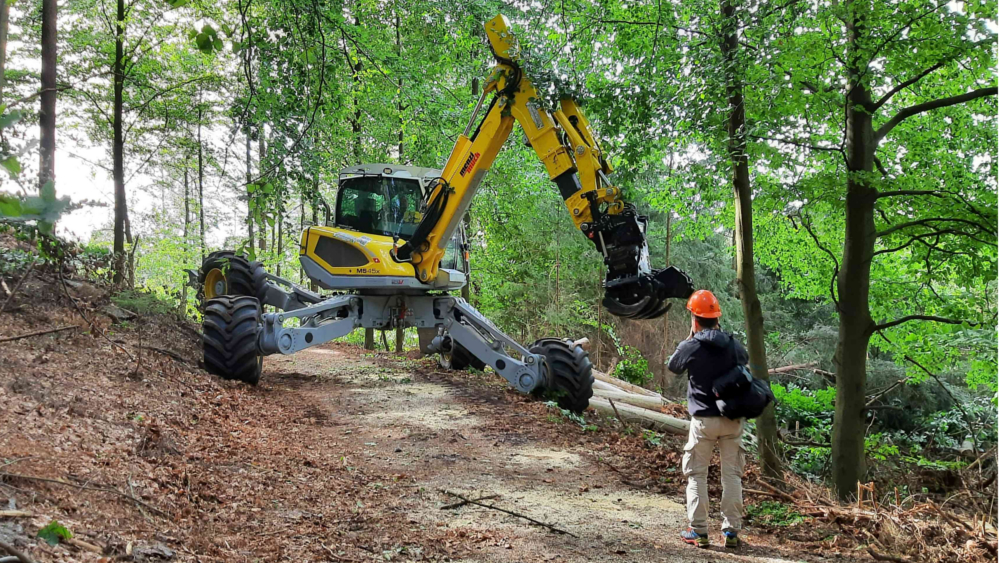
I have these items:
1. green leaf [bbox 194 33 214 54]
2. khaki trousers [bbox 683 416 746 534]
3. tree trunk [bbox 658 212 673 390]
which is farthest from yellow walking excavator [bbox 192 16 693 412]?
tree trunk [bbox 658 212 673 390]

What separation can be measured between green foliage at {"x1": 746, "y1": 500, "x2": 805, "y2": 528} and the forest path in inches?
24.5

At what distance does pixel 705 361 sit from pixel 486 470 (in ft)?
7.87

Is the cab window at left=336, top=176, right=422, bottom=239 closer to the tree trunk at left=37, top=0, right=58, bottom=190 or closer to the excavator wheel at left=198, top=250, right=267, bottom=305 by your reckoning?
the excavator wheel at left=198, top=250, right=267, bottom=305

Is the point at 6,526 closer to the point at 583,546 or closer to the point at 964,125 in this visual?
the point at 583,546

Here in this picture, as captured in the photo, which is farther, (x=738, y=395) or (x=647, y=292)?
(x=647, y=292)

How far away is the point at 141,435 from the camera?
16.7 ft

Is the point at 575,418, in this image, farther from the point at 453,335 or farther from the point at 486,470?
the point at 486,470

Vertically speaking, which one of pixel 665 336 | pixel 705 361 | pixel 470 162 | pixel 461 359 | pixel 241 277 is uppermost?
pixel 470 162

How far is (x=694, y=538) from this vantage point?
4723 millimetres

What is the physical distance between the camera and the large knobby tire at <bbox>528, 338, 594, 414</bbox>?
8.64 m

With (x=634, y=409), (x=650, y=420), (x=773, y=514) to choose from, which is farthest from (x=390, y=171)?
(x=773, y=514)

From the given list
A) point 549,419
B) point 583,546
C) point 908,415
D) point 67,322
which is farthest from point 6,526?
point 908,415

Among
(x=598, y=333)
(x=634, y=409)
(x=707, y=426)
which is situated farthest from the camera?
(x=598, y=333)

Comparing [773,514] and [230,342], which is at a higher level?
[230,342]
